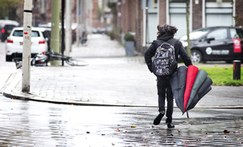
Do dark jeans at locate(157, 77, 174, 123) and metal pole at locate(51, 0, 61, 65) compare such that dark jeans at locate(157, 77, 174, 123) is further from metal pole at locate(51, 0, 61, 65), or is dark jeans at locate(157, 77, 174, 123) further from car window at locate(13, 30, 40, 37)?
car window at locate(13, 30, 40, 37)

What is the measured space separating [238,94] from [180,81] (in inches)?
272

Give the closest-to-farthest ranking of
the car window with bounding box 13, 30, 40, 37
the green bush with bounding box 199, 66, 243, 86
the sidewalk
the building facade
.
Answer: the sidewalk → the green bush with bounding box 199, 66, 243, 86 → the car window with bounding box 13, 30, 40, 37 → the building facade

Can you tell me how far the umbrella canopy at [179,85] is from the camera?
1377 centimetres

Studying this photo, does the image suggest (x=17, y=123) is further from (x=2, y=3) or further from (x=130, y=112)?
(x=2, y=3)

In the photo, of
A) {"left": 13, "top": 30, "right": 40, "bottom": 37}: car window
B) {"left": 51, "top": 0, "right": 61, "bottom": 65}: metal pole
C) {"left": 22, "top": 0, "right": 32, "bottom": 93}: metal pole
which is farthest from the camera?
{"left": 13, "top": 30, "right": 40, "bottom": 37}: car window

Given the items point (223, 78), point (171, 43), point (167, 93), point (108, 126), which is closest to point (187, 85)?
point (167, 93)

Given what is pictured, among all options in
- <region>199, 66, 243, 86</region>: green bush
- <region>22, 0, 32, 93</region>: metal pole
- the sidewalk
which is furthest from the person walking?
<region>199, 66, 243, 86</region>: green bush

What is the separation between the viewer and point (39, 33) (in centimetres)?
3756

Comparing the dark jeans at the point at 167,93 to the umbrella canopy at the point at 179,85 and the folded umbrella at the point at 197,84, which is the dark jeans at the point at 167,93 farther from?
the folded umbrella at the point at 197,84

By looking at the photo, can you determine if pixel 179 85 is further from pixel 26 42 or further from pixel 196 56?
pixel 196 56

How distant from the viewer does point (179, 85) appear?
13781 mm

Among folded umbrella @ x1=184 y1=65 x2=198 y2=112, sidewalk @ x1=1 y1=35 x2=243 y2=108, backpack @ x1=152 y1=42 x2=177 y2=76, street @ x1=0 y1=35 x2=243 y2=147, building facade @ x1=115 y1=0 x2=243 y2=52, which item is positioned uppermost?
building facade @ x1=115 y1=0 x2=243 y2=52

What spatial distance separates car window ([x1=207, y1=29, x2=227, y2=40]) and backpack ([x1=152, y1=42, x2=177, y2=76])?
21.8 metres

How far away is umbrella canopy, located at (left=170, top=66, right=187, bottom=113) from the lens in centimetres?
1377
